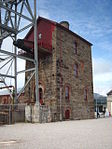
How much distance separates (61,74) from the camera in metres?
22.2

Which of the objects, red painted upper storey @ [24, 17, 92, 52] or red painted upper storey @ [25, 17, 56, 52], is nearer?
red painted upper storey @ [24, 17, 92, 52]

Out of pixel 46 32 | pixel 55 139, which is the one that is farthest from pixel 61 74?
pixel 55 139

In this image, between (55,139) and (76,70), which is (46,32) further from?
(55,139)

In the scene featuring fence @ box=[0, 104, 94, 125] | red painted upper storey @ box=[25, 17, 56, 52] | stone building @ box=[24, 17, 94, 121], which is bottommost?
fence @ box=[0, 104, 94, 125]

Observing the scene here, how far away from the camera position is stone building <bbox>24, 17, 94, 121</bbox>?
70.5 ft

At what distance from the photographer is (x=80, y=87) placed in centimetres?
2550

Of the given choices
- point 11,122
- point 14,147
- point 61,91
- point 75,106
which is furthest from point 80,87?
point 14,147

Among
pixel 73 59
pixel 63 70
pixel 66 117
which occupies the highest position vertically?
pixel 73 59

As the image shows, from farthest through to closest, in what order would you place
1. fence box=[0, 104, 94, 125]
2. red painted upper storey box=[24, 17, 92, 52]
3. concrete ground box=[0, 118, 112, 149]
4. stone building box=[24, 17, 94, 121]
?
red painted upper storey box=[24, 17, 92, 52], stone building box=[24, 17, 94, 121], fence box=[0, 104, 94, 125], concrete ground box=[0, 118, 112, 149]

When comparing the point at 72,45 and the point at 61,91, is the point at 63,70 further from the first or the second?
the point at 72,45

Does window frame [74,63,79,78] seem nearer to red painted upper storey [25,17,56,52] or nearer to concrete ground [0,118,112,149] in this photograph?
red painted upper storey [25,17,56,52]

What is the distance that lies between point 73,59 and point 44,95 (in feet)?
20.0

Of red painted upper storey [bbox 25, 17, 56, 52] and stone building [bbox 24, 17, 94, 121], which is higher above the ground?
red painted upper storey [bbox 25, 17, 56, 52]

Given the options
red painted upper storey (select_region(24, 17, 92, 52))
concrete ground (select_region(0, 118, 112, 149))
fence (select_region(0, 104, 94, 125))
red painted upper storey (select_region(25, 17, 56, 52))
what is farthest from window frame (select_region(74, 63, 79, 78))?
concrete ground (select_region(0, 118, 112, 149))
